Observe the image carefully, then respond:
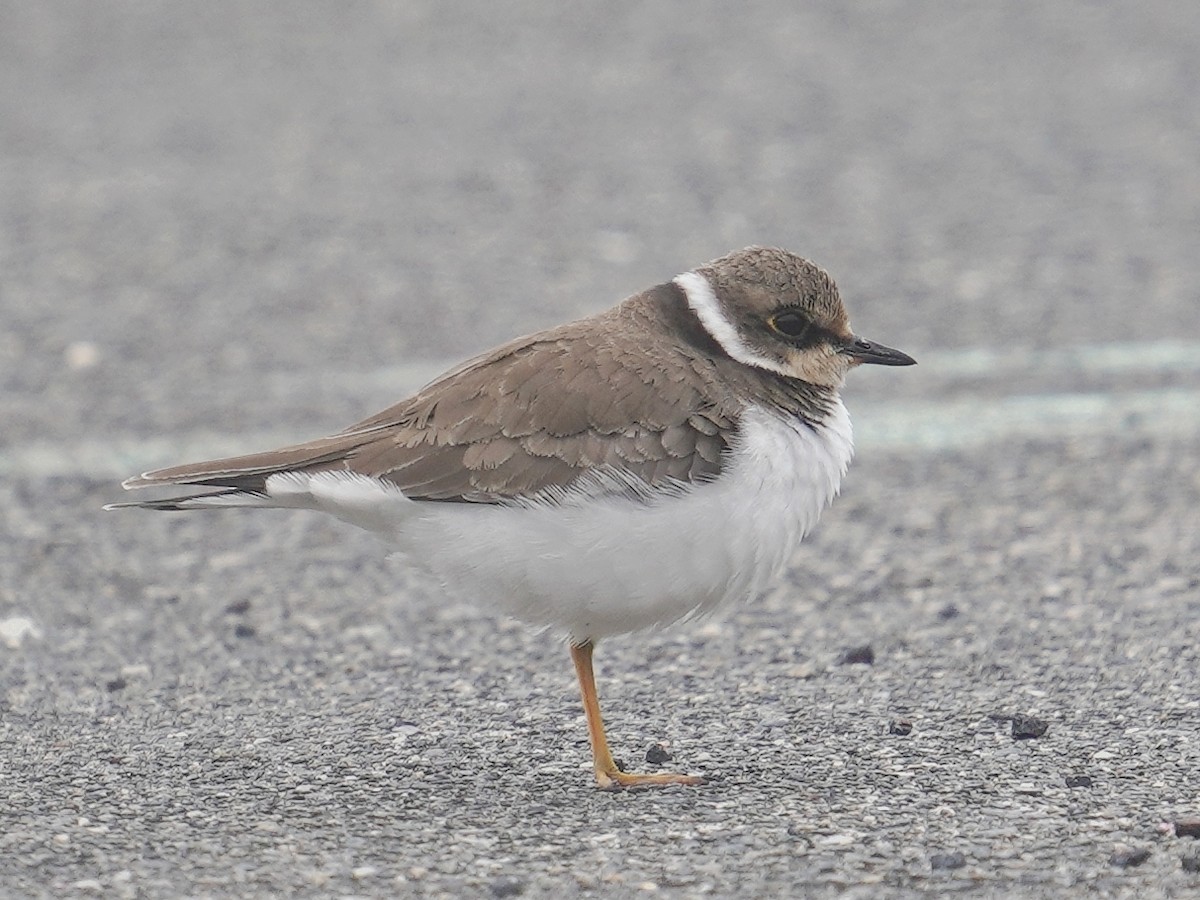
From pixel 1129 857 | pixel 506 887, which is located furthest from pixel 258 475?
pixel 1129 857

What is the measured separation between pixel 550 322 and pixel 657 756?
15.7 feet

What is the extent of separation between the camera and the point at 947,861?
13.9ft

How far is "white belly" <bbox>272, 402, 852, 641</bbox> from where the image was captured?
4719 millimetres

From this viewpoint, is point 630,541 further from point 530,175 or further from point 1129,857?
point 530,175

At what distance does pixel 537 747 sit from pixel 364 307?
16.8ft

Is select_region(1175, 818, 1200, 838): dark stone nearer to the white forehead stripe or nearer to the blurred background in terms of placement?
the white forehead stripe

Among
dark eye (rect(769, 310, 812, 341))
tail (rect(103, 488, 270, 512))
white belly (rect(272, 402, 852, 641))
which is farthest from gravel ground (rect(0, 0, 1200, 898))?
dark eye (rect(769, 310, 812, 341))

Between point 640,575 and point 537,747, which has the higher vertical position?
point 640,575

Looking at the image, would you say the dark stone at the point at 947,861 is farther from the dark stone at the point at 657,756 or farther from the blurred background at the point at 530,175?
the blurred background at the point at 530,175

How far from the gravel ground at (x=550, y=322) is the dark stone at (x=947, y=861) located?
2 cm

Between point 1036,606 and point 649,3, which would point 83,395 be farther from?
point 649,3

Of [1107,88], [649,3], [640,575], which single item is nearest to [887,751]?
[640,575]

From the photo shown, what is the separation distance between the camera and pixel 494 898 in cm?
413

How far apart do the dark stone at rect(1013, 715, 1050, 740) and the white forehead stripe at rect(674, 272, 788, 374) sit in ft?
3.69
